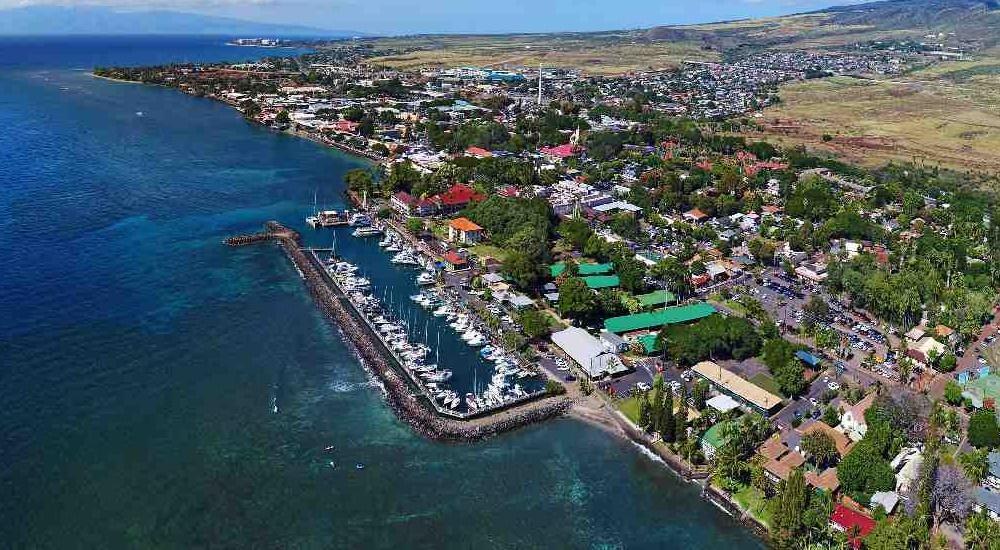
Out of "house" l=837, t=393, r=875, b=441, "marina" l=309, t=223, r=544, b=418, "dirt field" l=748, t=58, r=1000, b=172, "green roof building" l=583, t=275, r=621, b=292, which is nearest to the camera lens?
"house" l=837, t=393, r=875, b=441

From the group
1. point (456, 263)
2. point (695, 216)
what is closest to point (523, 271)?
point (456, 263)

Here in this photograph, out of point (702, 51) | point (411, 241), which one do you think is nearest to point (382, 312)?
→ point (411, 241)

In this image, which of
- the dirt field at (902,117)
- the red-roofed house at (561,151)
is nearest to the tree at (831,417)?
the red-roofed house at (561,151)

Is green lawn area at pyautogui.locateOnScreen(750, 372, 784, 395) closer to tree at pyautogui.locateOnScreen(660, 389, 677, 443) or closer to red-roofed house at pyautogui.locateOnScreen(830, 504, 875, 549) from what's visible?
tree at pyautogui.locateOnScreen(660, 389, 677, 443)

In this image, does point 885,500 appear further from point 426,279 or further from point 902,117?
point 902,117

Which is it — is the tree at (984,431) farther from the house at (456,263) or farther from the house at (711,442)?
the house at (456,263)

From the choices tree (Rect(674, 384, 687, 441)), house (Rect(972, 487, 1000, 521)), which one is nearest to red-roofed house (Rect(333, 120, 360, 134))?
tree (Rect(674, 384, 687, 441))
